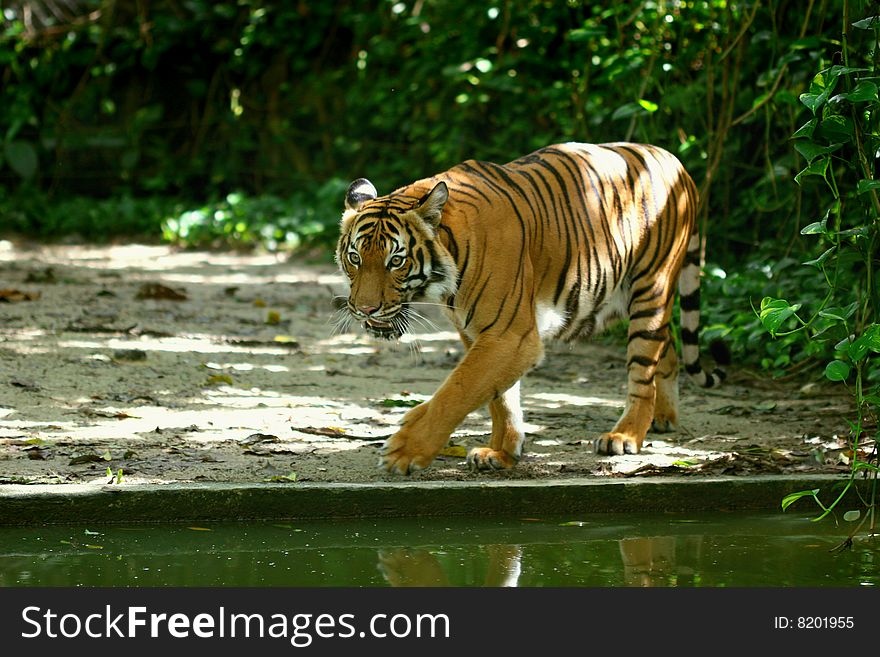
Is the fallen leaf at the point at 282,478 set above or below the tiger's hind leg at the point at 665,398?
below

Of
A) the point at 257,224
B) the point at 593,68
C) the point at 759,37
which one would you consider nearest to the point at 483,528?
the point at 759,37

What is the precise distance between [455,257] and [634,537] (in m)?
1.26

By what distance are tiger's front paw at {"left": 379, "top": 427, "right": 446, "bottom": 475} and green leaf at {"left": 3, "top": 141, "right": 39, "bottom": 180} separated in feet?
32.2

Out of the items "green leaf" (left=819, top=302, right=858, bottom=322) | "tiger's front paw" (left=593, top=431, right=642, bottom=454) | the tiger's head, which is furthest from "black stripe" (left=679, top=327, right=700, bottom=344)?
"green leaf" (left=819, top=302, right=858, bottom=322)

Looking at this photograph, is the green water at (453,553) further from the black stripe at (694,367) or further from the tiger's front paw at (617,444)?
the black stripe at (694,367)

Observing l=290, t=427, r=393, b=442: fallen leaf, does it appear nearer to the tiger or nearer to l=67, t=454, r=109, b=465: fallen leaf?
the tiger

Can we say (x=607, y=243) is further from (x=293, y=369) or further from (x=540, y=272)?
(x=293, y=369)

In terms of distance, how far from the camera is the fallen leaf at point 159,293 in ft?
29.0

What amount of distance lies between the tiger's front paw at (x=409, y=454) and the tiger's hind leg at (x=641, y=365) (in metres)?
0.90

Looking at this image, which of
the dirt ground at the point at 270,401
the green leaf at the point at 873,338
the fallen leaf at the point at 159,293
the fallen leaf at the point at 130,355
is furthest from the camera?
the fallen leaf at the point at 159,293

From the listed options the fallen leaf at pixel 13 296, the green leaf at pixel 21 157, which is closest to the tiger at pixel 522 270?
the fallen leaf at pixel 13 296

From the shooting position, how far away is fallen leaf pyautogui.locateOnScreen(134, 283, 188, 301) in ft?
29.0

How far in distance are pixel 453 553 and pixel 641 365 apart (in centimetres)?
168

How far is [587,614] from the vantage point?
3.32 meters
